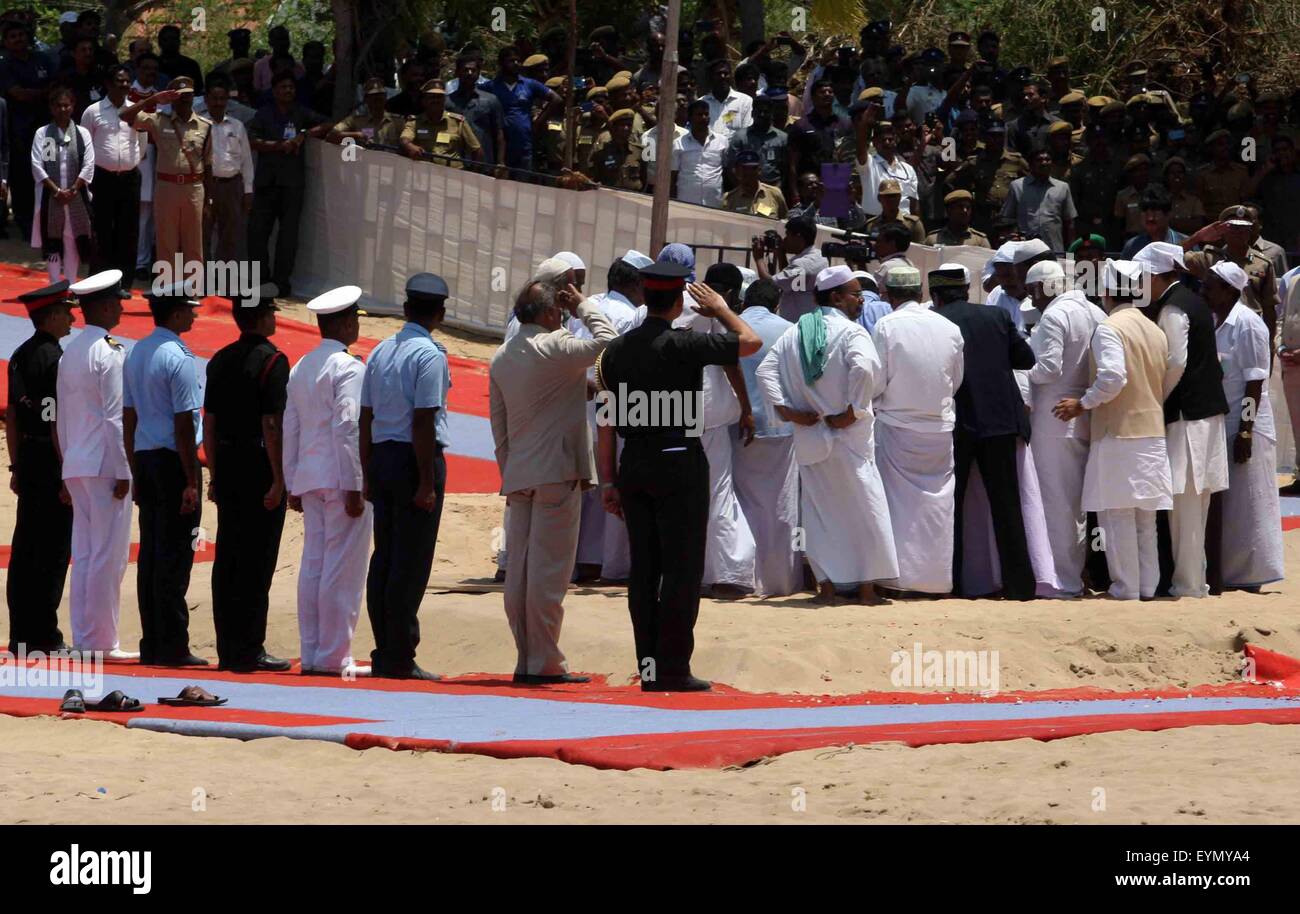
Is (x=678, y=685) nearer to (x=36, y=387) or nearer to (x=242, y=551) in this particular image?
(x=242, y=551)

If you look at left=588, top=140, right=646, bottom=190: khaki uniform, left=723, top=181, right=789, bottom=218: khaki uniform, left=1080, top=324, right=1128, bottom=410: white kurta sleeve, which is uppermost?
left=588, top=140, right=646, bottom=190: khaki uniform

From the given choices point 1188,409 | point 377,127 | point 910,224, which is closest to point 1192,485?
point 1188,409

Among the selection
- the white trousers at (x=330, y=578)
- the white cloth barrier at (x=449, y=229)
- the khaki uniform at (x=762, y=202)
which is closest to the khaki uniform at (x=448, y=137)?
the white cloth barrier at (x=449, y=229)

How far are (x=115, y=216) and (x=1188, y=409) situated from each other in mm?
10068

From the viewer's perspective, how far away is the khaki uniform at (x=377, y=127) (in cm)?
1806

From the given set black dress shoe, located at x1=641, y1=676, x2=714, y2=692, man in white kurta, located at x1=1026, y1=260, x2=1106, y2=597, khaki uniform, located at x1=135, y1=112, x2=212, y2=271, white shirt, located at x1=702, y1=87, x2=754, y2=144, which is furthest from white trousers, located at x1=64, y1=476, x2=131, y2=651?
white shirt, located at x1=702, y1=87, x2=754, y2=144


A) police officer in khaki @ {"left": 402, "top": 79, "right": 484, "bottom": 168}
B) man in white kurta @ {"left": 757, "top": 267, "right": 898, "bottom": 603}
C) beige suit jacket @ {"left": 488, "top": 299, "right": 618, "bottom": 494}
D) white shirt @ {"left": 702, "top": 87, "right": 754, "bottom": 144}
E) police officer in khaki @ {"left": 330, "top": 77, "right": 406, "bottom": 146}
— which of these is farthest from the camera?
police officer in khaki @ {"left": 330, "top": 77, "right": 406, "bottom": 146}

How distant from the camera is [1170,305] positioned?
A: 35.5 ft

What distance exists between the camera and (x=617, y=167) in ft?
57.6

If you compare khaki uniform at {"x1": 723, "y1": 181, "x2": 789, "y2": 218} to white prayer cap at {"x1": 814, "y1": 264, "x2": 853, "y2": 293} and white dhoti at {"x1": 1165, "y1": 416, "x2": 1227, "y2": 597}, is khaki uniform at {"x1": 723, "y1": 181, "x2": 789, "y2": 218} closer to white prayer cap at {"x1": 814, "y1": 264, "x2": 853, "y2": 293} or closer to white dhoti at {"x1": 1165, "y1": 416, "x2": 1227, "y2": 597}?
white prayer cap at {"x1": 814, "y1": 264, "x2": 853, "y2": 293}

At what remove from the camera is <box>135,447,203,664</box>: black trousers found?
30.9ft

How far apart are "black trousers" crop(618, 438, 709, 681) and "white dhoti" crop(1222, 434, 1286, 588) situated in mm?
4122
